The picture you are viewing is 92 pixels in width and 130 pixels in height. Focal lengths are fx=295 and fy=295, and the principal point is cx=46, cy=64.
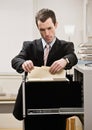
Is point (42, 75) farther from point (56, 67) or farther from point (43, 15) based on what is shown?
point (43, 15)

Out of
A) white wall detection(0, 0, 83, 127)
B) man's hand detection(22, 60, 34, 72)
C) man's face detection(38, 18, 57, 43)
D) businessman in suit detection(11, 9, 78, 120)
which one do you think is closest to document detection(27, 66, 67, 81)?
man's hand detection(22, 60, 34, 72)

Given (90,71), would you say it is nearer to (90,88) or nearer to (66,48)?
(90,88)

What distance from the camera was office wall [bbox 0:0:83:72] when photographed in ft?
15.4

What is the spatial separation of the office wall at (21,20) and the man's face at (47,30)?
333 centimetres

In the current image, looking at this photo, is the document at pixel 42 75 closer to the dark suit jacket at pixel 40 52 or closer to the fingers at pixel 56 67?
the fingers at pixel 56 67

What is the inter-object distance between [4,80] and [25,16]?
1.07 metres

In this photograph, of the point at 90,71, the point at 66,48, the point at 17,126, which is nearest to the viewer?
the point at 90,71

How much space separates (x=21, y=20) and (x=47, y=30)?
134 inches

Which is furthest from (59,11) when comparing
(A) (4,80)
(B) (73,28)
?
(A) (4,80)

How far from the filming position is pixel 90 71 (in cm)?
105

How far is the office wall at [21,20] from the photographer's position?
15.4 ft

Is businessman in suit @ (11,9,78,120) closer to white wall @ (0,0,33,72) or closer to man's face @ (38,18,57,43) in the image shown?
man's face @ (38,18,57,43)

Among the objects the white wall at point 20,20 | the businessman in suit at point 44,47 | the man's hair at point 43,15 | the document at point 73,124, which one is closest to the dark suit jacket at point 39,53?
the businessman in suit at point 44,47

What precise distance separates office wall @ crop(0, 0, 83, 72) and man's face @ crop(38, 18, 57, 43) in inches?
131
